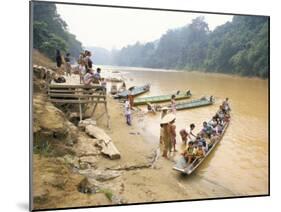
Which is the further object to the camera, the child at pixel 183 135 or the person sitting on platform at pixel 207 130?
the person sitting on platform at pixel 207 130

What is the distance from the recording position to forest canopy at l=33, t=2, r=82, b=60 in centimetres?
411

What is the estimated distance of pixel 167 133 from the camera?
4488 mm

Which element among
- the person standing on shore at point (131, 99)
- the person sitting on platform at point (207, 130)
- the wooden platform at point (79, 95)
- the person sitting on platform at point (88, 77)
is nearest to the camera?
the wooden platform at point (79, 95)

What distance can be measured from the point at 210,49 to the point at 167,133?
92 centimetres

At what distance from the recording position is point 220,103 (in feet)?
15.5

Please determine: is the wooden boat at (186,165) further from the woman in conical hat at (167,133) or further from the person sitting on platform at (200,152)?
the woman in conical hat at (167,133)

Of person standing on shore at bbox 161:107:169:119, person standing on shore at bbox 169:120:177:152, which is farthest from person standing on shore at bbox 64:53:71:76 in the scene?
person standing on shore at bbox 169:120:177:152

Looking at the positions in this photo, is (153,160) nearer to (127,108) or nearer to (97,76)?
(127,108)

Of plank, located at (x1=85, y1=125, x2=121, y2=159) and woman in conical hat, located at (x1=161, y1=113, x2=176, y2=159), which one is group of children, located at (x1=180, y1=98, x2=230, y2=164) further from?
plank, located at (x1=85, y1=125, x2=121, y2=159)

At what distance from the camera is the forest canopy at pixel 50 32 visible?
4.11 meters

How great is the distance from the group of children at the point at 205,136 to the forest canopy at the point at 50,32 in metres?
1.32

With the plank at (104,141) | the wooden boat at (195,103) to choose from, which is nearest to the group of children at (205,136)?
the wooden boat at (195,103)

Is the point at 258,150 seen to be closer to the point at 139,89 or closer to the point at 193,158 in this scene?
the point at 193,158

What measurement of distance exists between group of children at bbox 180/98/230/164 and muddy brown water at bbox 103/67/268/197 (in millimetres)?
53
